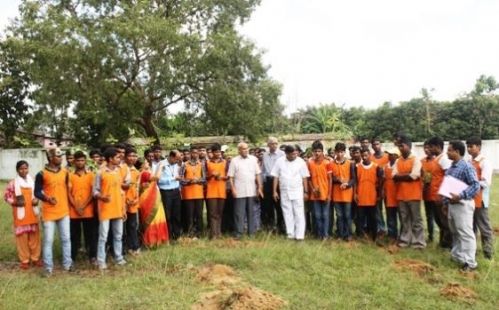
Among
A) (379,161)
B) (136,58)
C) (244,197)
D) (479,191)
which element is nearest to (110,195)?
(244,197)

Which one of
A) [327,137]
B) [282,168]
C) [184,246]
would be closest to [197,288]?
[184,246]

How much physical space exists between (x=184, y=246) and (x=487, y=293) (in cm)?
406

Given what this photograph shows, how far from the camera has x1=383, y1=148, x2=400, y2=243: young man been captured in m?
7.56

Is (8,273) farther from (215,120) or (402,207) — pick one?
(215,120)

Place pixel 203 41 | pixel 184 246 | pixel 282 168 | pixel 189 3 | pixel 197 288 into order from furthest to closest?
pixel 189 3
pixel 203 41
pixel 282 168
pixel 184 246
pixel 197 288

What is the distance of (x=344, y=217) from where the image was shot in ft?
25.5

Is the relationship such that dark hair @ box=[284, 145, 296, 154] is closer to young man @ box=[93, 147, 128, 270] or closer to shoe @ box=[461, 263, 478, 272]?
young man @ box=[93, 147, 128, 270]

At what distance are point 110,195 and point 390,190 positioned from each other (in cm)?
424

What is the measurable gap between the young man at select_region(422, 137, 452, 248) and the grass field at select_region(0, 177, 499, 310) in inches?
12.4

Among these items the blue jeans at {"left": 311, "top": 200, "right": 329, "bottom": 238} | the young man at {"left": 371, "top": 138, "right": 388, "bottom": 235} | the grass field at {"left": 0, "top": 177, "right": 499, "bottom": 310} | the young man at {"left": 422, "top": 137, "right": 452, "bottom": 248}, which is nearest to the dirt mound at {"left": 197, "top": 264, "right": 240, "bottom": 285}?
the grass field at {"left": 0, "top": 177, "right": 499, "bottom": 310}

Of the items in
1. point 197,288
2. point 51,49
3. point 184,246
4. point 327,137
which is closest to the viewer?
point 197,288

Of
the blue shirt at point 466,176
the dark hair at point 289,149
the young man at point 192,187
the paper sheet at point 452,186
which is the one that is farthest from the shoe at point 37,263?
the blue shirt at point 466,176

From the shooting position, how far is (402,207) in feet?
24.3

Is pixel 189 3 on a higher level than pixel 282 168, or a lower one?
higher
